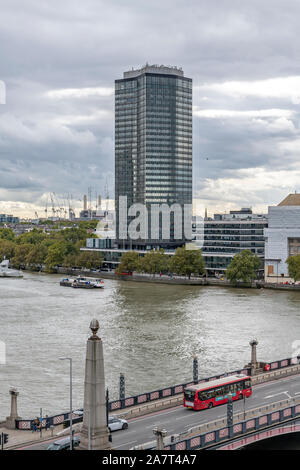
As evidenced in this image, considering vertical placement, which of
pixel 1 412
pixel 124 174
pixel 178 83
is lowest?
pixel 1 412

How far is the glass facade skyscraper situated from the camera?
361 feet

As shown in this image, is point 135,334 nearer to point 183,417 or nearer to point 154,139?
point 183,417

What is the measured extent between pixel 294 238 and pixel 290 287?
8912 mm

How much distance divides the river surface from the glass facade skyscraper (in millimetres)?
47642

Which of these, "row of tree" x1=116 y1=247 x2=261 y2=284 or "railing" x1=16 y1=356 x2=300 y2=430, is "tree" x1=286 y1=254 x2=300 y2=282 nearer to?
"row of tree" x1=116 y1=247 x2=261 y2=284

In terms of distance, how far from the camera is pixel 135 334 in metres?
38.8

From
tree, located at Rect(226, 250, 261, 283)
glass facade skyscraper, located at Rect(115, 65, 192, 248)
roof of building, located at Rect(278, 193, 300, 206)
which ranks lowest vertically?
tree, located at Rect(226, 250, 261, 283)

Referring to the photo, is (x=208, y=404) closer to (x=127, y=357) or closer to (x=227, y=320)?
(x=127, y=357)

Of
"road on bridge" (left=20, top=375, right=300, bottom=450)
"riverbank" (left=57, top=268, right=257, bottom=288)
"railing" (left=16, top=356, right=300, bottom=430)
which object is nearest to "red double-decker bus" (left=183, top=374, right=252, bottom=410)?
"road on bridge" (left=20, top=375, right=300, bottom=450)

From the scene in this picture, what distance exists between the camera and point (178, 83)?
112 meters

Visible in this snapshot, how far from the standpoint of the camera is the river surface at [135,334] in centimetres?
2745

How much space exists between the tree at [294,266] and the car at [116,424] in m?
50.7

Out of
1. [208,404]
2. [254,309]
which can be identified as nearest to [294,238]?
[254,309]

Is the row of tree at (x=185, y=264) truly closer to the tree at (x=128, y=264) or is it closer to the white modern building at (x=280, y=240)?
the tree at (x=128, y=264)
